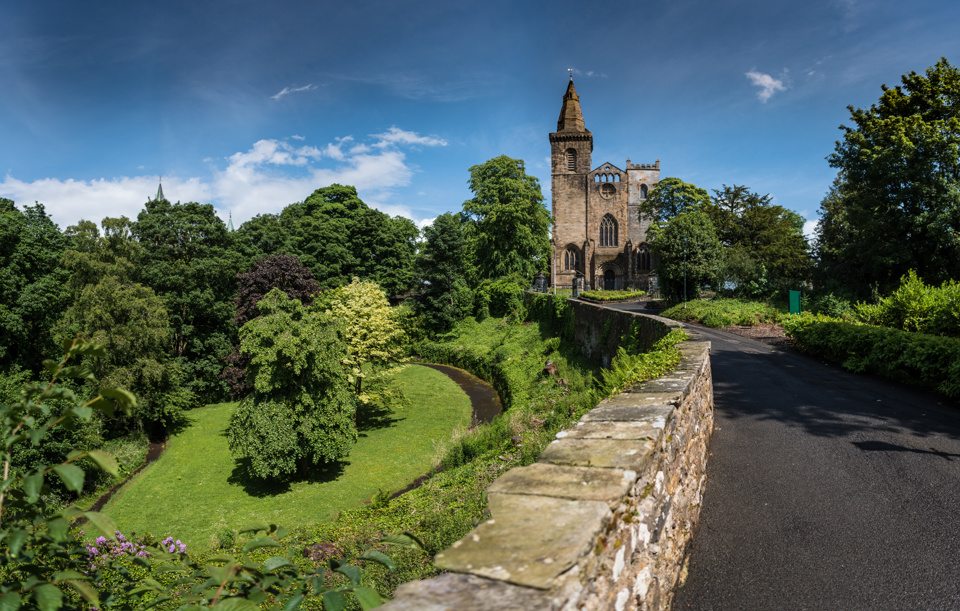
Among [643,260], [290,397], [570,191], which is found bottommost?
[290,397]

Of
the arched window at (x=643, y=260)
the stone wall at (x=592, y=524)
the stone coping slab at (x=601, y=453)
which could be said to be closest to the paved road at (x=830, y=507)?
the stone wall at (x=592, y=524)

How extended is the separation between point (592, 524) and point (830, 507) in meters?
4.29

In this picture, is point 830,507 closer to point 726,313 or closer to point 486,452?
point 486,452

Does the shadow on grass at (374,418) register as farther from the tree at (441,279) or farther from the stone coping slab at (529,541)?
the stone coping slab at (529,541)

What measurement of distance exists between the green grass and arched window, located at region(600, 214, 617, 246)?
3373 centimetres

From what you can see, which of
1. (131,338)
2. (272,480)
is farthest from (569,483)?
(131,338)

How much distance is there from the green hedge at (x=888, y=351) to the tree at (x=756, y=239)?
64.4ft

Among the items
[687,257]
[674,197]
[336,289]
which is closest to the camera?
[336,289]

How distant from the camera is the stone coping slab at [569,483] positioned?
8.57 ft

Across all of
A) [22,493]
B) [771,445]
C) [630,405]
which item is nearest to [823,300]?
[771,445]

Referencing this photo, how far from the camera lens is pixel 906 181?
78.1ft

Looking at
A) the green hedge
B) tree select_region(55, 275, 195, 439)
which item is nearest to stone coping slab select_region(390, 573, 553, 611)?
the green hedge

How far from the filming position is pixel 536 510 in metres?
2.44

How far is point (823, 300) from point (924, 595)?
2417 cm
